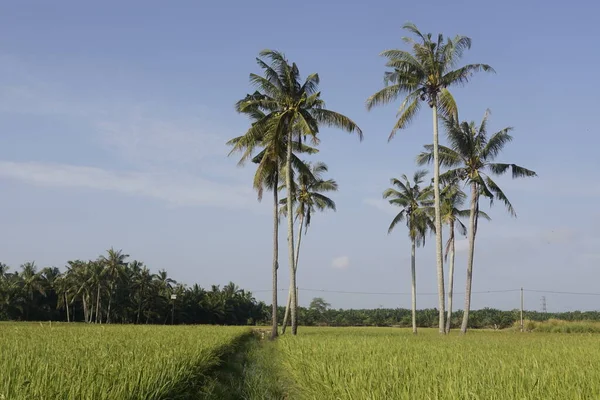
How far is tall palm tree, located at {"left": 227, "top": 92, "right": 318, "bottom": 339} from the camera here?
24.8 metres

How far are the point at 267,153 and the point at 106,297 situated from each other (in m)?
49.6

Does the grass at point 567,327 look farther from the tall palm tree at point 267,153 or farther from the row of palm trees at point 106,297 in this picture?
the row of palm trees at point 106,297

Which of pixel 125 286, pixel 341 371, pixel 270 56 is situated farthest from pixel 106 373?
pixel 125 286

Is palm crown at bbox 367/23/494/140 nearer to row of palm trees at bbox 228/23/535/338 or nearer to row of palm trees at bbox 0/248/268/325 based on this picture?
row of palm trees at bbox 228/23/535/338

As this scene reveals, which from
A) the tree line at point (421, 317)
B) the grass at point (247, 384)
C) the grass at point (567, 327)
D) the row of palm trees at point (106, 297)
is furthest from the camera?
the tree line at point (421, 317)

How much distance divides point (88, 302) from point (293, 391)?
62.8 m

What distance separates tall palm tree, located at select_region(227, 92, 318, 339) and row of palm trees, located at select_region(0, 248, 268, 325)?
38.9m

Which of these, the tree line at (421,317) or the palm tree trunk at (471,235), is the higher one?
the palm tree trunk at (471,235)

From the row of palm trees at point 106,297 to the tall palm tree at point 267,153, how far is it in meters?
38.9

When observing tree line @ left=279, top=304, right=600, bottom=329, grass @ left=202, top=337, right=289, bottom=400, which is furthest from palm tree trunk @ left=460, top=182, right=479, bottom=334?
tree line @ left=279, top=304, right=600, bottom=329

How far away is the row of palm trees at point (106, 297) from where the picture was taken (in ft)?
203

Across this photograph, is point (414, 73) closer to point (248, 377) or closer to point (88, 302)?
point (248, 377)

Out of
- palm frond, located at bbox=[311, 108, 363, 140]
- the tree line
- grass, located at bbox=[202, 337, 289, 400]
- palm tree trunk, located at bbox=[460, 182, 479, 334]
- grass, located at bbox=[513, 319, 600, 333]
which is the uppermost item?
palm frond, located at bbox=[311, 108, 363, 140]

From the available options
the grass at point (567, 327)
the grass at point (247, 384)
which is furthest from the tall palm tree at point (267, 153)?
the grass at point (567, 327)
